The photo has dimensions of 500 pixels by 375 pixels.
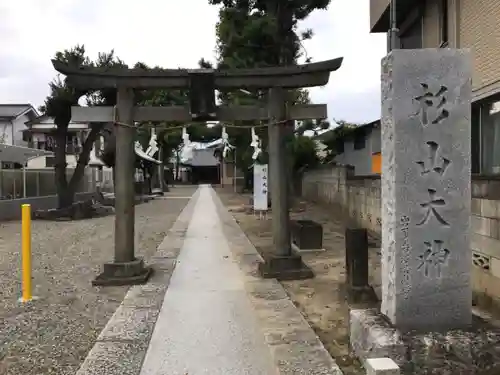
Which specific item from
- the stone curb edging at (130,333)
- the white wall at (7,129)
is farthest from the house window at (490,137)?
the white wall at (7,129)

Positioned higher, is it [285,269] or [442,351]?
[442,351]

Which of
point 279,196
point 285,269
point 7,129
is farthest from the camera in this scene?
point 7,129

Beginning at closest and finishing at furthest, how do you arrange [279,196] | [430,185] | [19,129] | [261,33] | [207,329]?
1. [430,185]
2. [207,329]
3. [279,196]
4. [261,33]
5. [19,129]

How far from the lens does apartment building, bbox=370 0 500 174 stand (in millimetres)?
8383

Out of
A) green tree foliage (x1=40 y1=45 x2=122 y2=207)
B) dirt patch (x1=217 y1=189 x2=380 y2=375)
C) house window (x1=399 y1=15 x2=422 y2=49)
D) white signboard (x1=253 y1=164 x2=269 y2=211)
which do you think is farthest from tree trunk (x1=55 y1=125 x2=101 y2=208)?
house window (x1=399 y1=15 x2=422 y2=49)

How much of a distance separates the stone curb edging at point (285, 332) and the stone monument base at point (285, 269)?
0.17 metres

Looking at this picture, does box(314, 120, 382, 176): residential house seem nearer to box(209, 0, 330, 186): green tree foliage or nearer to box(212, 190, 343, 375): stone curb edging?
box(209, 0, 330, 186): green tree foliage

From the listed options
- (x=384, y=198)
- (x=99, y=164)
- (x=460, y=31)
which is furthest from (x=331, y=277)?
(x=99, y=164)

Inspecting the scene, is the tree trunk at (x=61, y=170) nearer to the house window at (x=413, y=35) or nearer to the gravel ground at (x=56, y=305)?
the gravel ground at (x=56, y=305)

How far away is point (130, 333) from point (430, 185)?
3399 mm

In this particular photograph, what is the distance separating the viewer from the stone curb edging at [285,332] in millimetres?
4410

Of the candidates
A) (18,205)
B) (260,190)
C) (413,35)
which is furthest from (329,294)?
(18,205)

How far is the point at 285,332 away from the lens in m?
5.37

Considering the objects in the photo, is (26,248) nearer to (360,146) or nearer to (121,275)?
(121,275)
